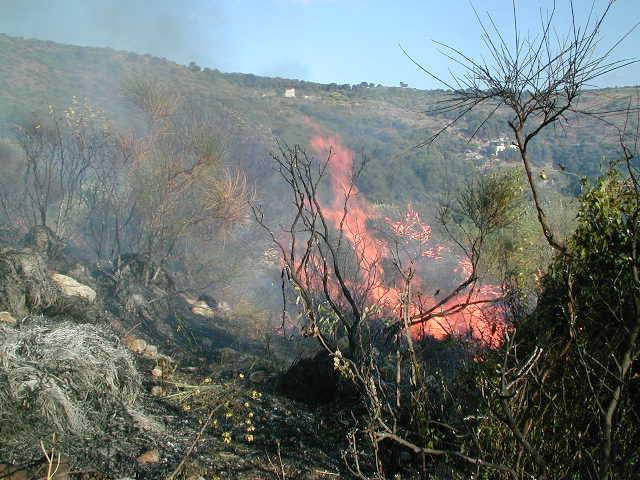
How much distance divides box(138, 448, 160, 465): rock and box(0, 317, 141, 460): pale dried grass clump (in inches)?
17.8

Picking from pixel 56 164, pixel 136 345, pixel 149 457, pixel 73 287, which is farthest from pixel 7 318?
pixel 56 164

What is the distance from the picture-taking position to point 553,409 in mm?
4023

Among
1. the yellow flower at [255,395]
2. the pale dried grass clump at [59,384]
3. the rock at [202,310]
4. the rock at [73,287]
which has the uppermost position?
the pale dried grass clump at [59,384]

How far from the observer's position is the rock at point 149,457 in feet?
15.9

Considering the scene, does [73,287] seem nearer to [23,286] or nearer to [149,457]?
[23,286]

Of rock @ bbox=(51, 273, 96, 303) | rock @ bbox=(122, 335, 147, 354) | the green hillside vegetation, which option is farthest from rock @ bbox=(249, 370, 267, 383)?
rock @ bbox=(51, 273, 96, 303)

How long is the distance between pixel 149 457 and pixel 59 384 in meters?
1.03

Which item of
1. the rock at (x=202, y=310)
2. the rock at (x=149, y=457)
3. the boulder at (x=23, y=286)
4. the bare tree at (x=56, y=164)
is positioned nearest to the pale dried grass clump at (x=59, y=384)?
the rock at (x=149, y=457)

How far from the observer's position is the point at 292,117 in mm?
38500

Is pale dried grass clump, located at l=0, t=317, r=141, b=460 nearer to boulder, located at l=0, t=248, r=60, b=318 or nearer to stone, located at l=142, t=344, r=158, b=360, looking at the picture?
Result: boulder, located at l=0, t=248, r=60, b=318

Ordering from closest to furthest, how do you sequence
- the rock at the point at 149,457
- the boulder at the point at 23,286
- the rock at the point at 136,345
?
1. the rock at the point at 149,457
2. the boulder at the point at 23,286
3. the rock at the point at 136,345

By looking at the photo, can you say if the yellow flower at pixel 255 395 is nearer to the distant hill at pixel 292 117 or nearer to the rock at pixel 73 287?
the rock at pixel 73 287

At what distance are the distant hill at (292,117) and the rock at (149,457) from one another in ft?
→ 59.2

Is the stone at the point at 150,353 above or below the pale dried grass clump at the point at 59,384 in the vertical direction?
below
